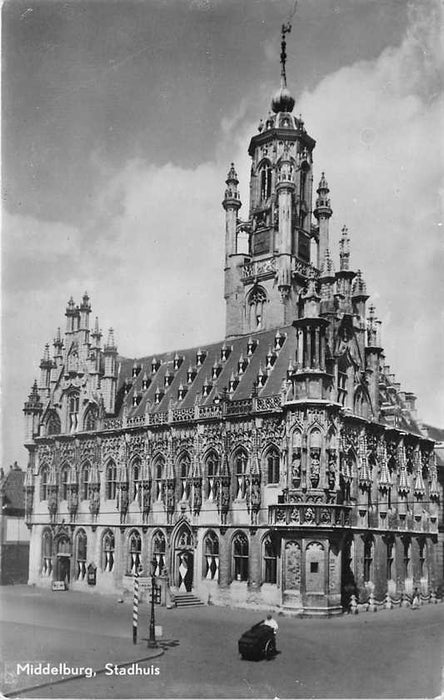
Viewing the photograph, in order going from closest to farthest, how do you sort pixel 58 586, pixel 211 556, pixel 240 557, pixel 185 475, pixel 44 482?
pixel 240 557 < pixel 211 556 < pixel 185 475 < pixel 58 586 < pixel 44 482

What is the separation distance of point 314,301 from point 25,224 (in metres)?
15.4

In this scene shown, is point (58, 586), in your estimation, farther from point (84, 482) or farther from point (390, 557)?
point (390, 557)

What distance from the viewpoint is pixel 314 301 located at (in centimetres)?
4047

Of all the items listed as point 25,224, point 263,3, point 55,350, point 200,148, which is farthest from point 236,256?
point 263,3

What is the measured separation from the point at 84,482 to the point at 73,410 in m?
5.02

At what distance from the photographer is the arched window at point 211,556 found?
43.3 metres

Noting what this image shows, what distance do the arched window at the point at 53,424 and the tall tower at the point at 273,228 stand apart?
44.9 feet

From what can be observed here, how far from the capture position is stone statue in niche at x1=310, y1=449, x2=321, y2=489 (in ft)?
127

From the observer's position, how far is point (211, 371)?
4931cm

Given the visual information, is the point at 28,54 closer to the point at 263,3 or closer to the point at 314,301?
the point at 263,3

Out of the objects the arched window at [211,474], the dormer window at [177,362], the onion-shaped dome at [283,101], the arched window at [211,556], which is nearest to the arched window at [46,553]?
the dormer window at [177,362]

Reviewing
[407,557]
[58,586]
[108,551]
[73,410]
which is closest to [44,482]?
[73,410]

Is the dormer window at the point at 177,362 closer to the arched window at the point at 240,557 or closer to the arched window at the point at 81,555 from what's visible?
the arched window at the point at 81,555

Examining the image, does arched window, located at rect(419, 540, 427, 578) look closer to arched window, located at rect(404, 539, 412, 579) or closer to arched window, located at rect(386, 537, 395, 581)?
arched window, located at rect(404, 539, 412, 579)
